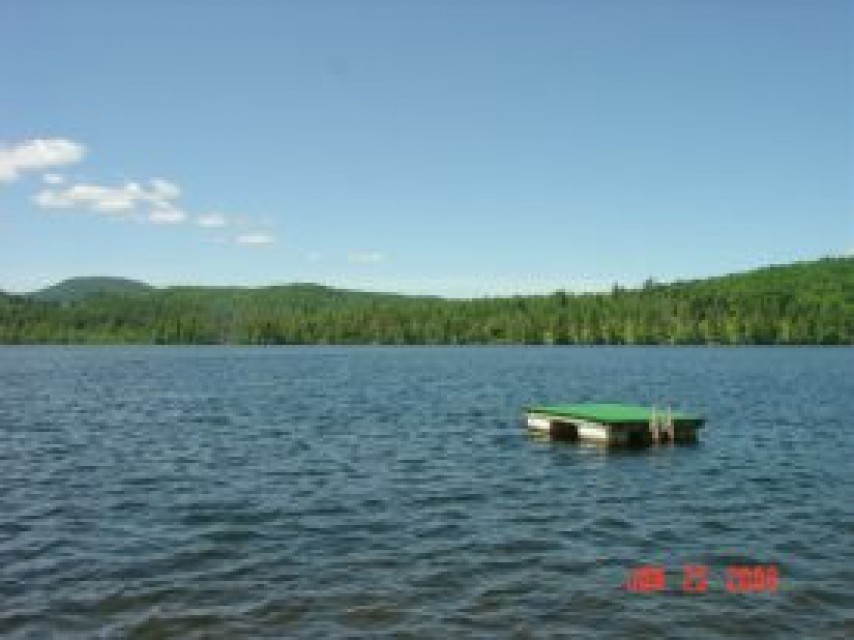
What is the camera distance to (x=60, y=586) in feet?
66.7

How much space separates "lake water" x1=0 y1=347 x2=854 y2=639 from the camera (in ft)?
60.2

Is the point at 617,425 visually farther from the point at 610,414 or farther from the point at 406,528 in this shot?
the point at 406,528

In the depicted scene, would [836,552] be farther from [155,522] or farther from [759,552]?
[155,522]

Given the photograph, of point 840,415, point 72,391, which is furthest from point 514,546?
point 72,391

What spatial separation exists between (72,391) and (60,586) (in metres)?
71.4
